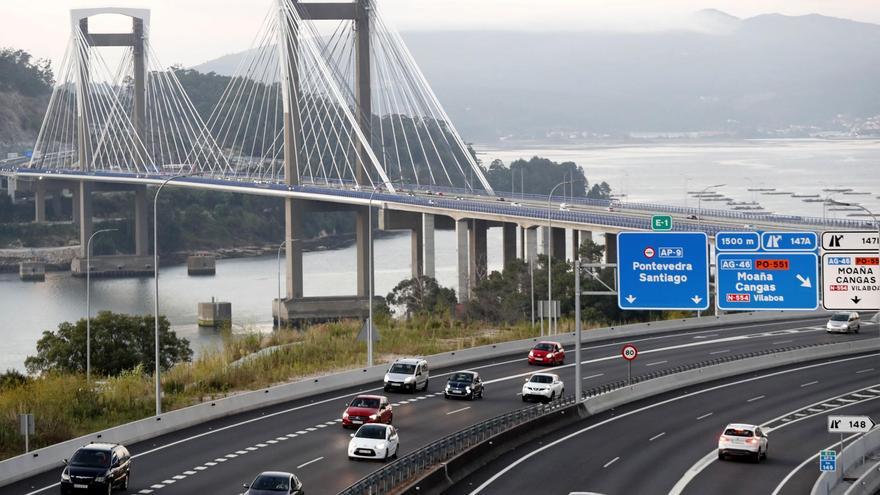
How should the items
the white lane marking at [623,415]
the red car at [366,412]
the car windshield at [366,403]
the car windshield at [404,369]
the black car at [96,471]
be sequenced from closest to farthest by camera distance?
1. the black car at [96,471]
2. the white lane marking at [623,415]
3. the red car at [366,412]
4. the car windshield at [366,403]
5. the car windshield at [404,369]

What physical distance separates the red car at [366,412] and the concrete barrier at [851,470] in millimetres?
13232

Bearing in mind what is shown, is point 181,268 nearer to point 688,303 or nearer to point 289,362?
point 289,362

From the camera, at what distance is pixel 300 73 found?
125 meters

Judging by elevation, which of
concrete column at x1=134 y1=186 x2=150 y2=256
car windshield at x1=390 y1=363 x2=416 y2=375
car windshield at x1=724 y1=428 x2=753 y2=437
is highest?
concrete column at x1=134 y1=186 x2=150 y2=256

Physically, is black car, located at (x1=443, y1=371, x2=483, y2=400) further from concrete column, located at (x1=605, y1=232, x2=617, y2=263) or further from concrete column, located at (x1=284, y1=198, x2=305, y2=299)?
concrete column, located at (x1=284, y1=198, x2=305, y2=299)

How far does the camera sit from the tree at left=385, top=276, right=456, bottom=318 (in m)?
105

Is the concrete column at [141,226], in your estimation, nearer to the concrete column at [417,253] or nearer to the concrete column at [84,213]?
the concrete column at [84,213]

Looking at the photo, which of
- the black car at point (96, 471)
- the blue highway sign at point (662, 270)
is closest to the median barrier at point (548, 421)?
the blue highway sign at point (662, 270)

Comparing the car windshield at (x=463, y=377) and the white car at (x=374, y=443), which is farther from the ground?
the car windshield at (x=463, y=377)

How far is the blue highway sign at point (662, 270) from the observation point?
42.7 metres

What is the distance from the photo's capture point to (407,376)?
49719 millimetres

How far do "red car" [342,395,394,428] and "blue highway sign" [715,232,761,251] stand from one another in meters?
11.3

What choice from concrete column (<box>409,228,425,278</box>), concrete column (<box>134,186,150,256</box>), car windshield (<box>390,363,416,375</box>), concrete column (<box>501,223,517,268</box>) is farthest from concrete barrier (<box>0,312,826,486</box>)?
concrete column (<box>134,186,150,256</box>)

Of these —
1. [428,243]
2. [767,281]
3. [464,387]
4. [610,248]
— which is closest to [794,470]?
[767,281]
